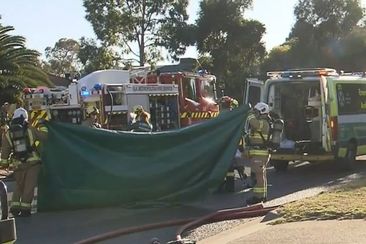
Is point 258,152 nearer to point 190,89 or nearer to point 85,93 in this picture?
point 85,93

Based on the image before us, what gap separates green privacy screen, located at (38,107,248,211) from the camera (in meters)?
9.52

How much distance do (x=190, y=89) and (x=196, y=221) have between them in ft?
31.5

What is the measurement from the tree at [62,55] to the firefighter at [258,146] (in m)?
65.8

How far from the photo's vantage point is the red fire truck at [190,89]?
667 inches

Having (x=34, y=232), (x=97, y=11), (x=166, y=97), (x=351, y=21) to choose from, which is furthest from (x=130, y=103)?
(x=351, y=21)

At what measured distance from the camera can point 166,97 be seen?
52.1 ft

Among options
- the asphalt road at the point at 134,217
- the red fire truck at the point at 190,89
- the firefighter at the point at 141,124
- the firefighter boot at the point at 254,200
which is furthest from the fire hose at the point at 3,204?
the red fire truck at the point at 190,89

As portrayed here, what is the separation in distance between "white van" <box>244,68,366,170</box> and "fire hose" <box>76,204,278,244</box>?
172 inches

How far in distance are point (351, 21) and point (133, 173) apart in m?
53.1

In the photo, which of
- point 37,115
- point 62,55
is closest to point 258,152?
point 37,115

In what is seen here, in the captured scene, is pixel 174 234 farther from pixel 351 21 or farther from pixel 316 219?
pixel 351 21

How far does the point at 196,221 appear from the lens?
8.10 meters

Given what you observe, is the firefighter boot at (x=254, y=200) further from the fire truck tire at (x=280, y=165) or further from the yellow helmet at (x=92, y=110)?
the yellow helmet at (x=92, y=110)

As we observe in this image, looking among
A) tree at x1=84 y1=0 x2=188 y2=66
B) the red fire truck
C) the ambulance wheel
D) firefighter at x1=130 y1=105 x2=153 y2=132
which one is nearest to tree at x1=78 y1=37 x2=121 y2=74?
tree at x1=84 y1=0 x2=188 y2=66
